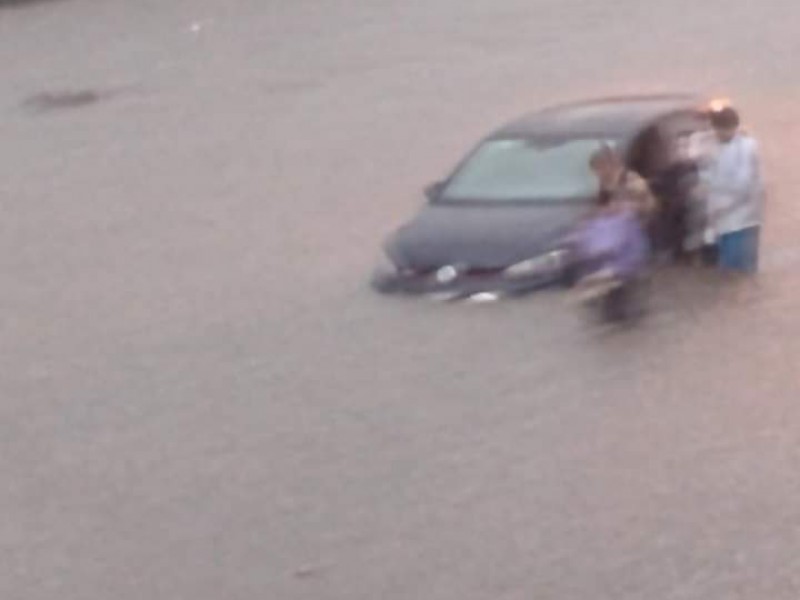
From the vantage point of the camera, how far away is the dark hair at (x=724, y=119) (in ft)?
53.4

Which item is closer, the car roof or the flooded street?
the flooded street

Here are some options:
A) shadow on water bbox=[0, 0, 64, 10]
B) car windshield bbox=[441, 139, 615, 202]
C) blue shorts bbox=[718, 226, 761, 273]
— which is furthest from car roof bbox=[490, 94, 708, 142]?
shadow on water bbox=[0, 0, 64, 10]

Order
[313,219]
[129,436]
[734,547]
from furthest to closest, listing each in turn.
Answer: [313,219] < [129,436] < [734,547]

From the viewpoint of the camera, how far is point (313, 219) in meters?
19.8

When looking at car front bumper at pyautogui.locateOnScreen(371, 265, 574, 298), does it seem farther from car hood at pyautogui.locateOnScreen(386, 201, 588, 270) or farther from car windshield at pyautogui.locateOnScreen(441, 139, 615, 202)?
car windshield at pyautogui.locateOnScreen(441, 139, 615, 202)

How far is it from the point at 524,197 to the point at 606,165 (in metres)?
0.83

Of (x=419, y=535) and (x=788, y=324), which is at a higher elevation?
(x=419, y=535)

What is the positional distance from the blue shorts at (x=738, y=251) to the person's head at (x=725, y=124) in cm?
73

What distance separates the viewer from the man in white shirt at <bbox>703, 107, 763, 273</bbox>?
620 inches

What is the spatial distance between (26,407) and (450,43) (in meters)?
20.6

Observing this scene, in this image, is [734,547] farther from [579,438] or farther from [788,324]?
[788,324]

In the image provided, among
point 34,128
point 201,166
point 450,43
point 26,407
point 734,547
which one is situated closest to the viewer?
point 734,547

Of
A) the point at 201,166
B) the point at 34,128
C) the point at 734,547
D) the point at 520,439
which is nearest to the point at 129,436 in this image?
the point at 520,439

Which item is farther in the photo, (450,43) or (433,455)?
(450,43)
